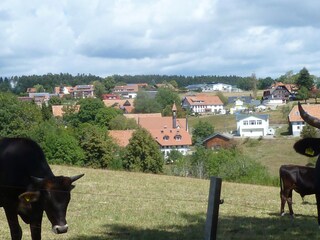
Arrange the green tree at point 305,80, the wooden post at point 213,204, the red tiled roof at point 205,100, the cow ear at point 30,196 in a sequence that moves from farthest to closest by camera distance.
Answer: the red tiled roof at point 205,100, the green tree at point 305,80, the cow ear at point 30,196, the wooden post at point 213,204

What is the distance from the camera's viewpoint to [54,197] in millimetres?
7582

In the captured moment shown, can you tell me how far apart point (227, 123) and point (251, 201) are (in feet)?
305

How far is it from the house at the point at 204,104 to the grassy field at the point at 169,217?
131m

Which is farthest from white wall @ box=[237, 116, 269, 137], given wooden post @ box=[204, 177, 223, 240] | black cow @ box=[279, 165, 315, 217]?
wooden post @ box=[204, 177, 223, 240]

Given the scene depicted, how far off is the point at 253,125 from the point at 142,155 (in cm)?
4647

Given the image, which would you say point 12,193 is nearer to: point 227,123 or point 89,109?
point 89,109

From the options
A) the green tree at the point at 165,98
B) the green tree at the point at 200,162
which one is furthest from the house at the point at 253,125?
the green tree at the point at 165,98

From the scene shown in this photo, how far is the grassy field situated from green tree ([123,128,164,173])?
27.7 m

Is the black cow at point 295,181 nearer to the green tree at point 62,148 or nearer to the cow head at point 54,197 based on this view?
the cow head at point 54,197

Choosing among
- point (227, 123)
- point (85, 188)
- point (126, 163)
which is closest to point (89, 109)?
point (227, 123)

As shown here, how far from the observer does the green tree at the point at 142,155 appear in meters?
48.8

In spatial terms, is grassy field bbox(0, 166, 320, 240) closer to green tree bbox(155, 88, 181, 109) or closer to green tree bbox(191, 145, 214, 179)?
green tree bbox(191, 145, 214, 179)

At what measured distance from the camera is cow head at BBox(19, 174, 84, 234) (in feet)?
24.8

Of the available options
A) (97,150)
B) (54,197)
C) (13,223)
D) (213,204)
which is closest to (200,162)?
(97,150)
